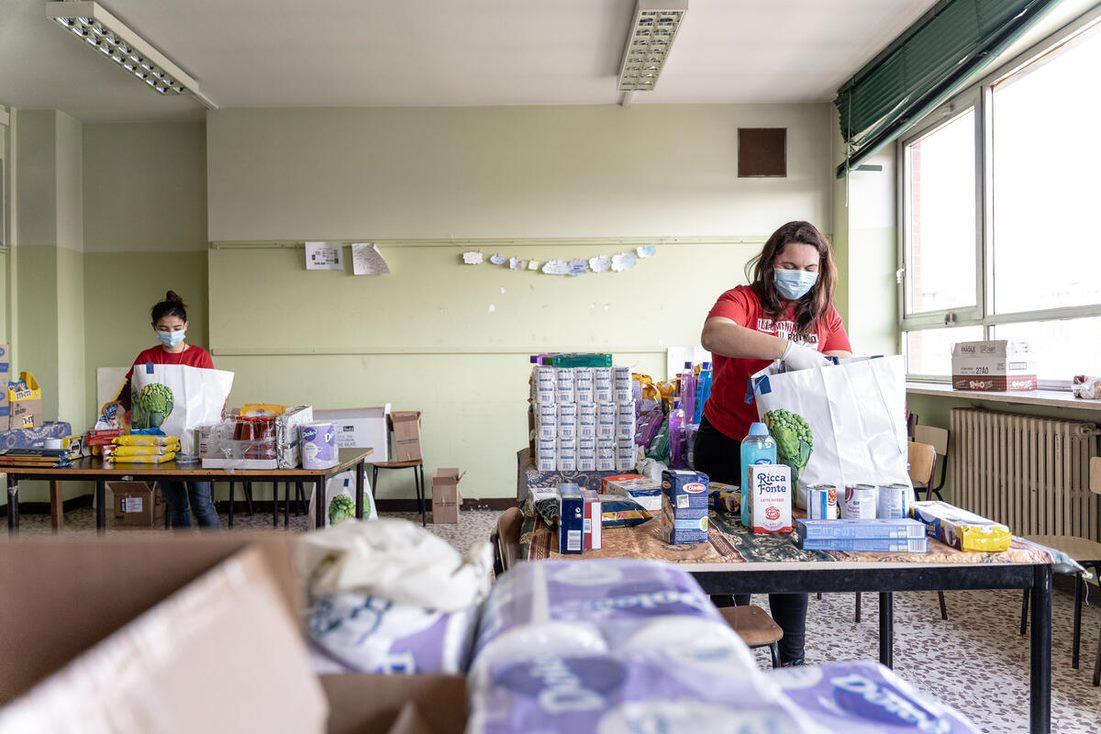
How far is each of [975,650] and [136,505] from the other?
16.3 feet

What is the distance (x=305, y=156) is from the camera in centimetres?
511

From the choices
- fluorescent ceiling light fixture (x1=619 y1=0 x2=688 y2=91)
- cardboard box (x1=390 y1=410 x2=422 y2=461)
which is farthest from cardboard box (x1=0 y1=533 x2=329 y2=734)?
cardboard box (x1=390 y1=410 x2=422 y2=461)

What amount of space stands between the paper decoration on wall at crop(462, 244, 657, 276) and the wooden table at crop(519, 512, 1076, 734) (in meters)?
3.81

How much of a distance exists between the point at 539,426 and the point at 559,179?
319cm

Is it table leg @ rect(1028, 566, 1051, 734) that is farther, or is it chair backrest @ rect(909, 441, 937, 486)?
chair backrest @ rect(909, 441, 937, 486)

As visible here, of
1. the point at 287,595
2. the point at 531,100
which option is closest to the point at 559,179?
the point at 531,100

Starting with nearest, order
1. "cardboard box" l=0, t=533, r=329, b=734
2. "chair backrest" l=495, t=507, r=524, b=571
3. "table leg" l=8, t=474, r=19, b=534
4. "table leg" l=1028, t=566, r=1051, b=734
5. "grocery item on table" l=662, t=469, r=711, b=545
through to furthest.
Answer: "cardboard box" l=0, t=533, r=329, b=734
"table leg" l=1028, t=566, r=1051, b=734
"grocery item on table" l=662, t=469, r=711, b=545
"chair backrest" l=495, t=507, r=524, b=571
"table leg" l=8, t=474, r=19, b=534

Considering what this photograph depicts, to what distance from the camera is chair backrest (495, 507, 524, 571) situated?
1.71m

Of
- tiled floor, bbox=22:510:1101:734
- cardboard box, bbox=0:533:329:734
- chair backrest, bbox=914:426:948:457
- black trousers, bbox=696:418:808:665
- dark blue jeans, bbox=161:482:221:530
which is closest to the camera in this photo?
cardboard box, bbox=0:533:329:734

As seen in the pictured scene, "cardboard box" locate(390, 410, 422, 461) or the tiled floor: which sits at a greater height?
"cardboard box" locate(390, 410, 422, 461)

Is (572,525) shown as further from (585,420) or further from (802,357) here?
(585,420)

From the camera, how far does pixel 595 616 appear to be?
0.69 m

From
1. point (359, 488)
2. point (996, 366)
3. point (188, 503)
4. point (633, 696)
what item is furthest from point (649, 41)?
point (633, 696)

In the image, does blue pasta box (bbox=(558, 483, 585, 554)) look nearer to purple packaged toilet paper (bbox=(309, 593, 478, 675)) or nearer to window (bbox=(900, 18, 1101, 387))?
purple packaged toilet paper (bbox=(309, 593, 478, 675))
